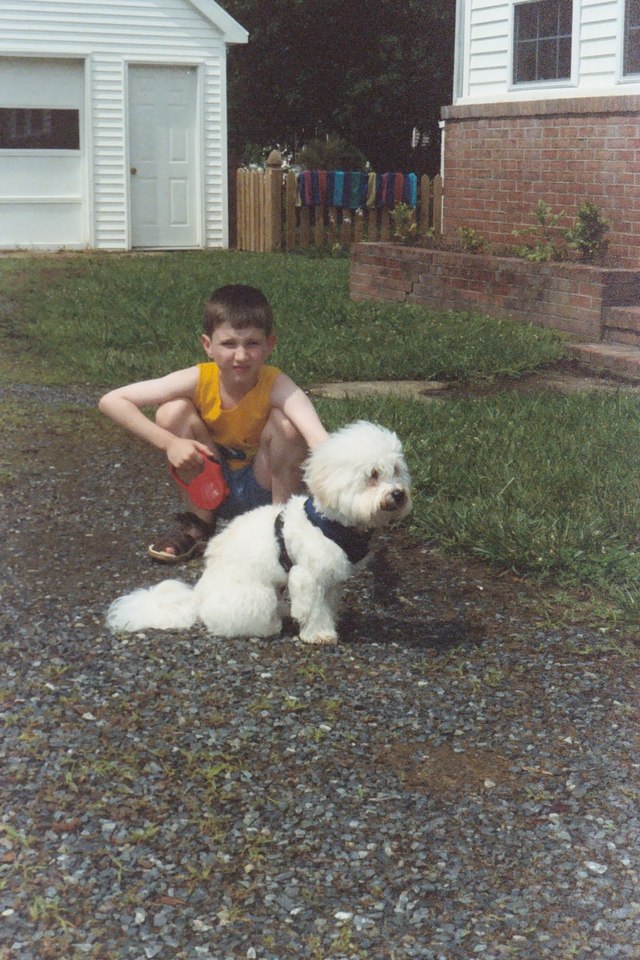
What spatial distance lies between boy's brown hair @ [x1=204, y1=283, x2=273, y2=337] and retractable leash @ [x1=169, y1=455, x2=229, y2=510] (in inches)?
21.1

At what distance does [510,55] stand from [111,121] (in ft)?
25.1

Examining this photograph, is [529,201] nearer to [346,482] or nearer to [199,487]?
[199,487]

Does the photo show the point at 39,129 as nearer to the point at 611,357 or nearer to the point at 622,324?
the point at 622,324

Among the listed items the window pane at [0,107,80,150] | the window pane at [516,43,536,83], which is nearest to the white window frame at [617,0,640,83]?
the window pane at [516,43,536,83]

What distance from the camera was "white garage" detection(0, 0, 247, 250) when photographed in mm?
18203

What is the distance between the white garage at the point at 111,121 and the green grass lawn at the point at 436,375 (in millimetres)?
3331

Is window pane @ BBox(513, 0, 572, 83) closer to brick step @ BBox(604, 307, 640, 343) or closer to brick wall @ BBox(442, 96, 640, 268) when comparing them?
brick wall @ BBox(442, 96, 640, 268)

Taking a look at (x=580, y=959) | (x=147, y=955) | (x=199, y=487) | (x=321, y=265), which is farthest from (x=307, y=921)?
(x=321, y=265)

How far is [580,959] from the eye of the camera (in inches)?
96.5

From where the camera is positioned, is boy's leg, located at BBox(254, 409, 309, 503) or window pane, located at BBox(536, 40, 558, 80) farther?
window pane, located at BBox(536, 40, 558, 80)

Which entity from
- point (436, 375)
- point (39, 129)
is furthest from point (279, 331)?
point (39, 129)

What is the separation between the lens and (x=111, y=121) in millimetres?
18484

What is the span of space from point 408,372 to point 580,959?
6.13m

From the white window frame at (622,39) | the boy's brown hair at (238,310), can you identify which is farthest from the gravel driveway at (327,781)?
the white window frame at (622,39)
